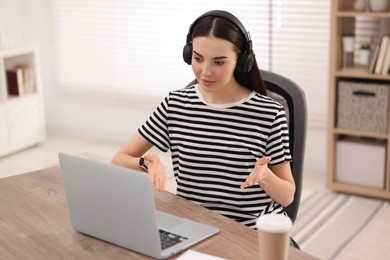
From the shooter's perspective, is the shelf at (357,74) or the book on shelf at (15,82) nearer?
the shelf at (357,74)

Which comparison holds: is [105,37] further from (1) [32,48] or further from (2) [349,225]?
(2) [349,225]

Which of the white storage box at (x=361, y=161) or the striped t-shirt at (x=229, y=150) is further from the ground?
the striped t-shirt at (x=229, y=150)

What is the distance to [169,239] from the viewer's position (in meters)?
1.56

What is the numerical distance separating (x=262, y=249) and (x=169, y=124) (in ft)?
2.68

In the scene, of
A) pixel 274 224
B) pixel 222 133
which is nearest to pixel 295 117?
pixel 222 133

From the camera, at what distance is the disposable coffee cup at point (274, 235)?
1.25 metres

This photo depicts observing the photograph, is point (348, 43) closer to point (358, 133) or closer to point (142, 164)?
point (358, 133)

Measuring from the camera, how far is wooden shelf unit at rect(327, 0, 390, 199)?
11.8 ft

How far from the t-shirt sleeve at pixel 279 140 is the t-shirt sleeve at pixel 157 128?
13.5 inches

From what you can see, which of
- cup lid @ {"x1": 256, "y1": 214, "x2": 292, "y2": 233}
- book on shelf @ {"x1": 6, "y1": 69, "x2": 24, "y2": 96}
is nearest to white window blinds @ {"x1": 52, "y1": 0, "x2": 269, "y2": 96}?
book on shelf @ {"x1": 6, "y1": 69, "x2": 24, "y2": 96}

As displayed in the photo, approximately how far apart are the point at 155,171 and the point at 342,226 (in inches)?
72.0

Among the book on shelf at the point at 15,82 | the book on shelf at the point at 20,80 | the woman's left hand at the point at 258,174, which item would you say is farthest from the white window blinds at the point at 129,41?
the woman's left hand at the point at 258,174

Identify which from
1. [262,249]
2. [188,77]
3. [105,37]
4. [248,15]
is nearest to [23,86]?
[105,37]

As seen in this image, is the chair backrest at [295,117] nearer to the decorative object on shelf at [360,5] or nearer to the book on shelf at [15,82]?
the decorative object on shelf at [360,5]
